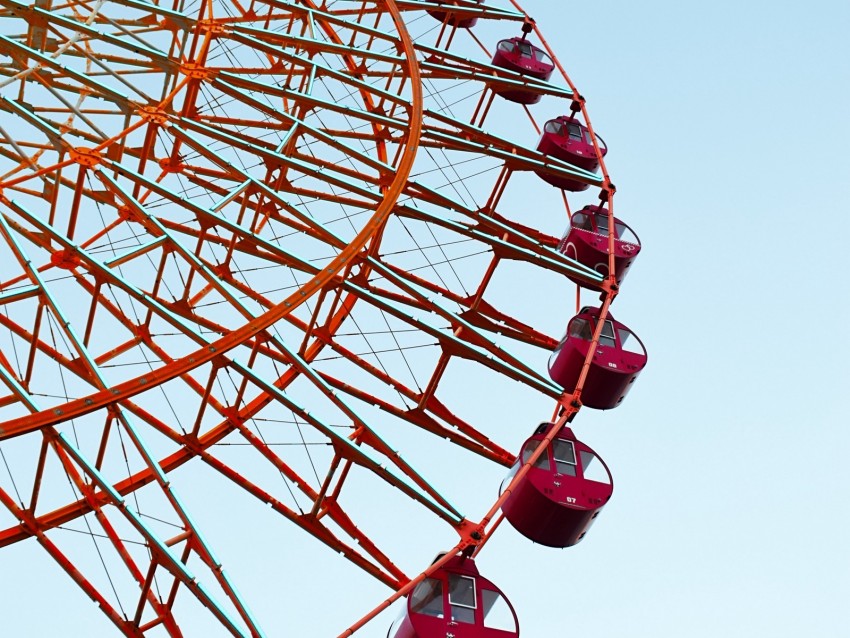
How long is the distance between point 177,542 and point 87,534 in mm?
1824

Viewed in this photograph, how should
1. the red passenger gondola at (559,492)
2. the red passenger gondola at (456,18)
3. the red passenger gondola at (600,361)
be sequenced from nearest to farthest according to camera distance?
1. the red passenger gondola at (559,492)
2. the red passenger gondola at (600,361)
3. the red passenger gondola at (456,18)

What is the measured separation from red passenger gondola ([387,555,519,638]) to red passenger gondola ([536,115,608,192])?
14.9 meters

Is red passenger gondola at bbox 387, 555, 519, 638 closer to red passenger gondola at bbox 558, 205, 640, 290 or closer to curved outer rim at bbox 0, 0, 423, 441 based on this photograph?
curved outer rim at bbox 0, 0, 423, 441

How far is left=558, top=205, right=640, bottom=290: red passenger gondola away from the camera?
32.4 metres

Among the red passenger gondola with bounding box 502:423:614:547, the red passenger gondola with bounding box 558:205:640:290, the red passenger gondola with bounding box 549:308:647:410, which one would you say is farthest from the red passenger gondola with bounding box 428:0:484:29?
the red passenger gondola with bounding box 502:423:614:547

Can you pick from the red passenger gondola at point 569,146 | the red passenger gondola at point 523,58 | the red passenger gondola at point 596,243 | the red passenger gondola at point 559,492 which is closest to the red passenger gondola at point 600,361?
the red passenger gondola at point 559,492

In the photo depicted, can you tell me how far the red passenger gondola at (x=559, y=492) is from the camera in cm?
2455

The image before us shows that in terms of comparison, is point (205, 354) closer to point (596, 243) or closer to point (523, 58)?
point (596, 243)

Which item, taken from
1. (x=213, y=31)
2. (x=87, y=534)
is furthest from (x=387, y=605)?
(x=213, y=31)

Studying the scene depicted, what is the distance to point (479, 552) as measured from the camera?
22844 millimetres

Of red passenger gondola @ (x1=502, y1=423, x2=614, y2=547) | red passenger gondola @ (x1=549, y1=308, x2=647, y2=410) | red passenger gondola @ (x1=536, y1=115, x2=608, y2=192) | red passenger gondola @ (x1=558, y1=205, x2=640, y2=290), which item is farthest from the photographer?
red passenger gondola @ (x1=536, y1=115, x2=608, y2=192)

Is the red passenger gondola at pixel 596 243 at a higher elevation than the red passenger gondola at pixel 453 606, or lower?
higher

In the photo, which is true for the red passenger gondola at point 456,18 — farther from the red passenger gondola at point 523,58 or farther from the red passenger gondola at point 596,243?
the red passenger gondola at point 596,243

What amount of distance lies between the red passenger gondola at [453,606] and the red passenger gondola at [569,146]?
14910mm
